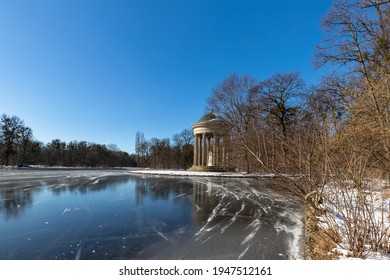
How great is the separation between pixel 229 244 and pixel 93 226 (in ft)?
13.6

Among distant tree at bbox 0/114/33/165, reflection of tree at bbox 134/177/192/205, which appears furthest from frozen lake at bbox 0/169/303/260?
distant tree at bbox 0/114/33/165

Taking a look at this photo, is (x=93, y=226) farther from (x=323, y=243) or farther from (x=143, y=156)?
(x=143, y=156)

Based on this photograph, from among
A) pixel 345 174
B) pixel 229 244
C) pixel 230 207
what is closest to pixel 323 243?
pixel 345 174

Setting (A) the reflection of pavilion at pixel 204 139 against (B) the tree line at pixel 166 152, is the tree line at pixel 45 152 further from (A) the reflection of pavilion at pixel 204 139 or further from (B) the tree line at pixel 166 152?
(A) the reflection of pavilion at pixel 204 139

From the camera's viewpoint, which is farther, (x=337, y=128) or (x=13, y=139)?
Result: (x=13, y=139)

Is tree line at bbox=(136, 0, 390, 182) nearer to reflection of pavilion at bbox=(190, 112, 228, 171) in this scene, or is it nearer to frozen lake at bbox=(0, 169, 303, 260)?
frozen lake at bbox=(0, 169, 303, 260)

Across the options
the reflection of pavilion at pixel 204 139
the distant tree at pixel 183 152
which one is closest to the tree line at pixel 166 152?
the distant tree at pixel 183 152

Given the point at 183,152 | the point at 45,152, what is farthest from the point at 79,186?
the point at 45,152

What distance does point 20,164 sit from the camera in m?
55.1

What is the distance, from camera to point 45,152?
238ft

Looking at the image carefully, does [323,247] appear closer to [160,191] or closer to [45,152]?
[160,191]

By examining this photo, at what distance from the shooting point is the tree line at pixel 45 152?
52.5 meters

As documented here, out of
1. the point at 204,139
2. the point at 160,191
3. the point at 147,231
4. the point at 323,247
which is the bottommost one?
the point at 160,191

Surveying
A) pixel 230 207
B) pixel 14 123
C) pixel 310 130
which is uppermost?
pixel 14 123
